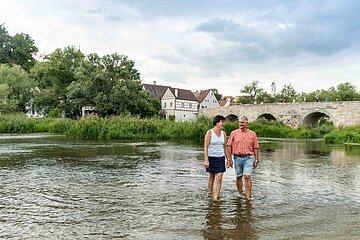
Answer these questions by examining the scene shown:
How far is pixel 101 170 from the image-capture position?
1213cm

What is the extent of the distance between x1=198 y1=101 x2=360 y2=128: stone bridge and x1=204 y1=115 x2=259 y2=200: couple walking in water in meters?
47.1

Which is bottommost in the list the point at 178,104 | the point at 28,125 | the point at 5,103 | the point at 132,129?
the point at 132,129

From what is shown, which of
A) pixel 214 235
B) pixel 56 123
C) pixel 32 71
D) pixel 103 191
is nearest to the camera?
pixel 214 235

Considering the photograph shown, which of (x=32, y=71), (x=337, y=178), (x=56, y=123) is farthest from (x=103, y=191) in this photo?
(x=32, y=71)

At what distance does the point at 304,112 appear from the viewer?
57.1 metres

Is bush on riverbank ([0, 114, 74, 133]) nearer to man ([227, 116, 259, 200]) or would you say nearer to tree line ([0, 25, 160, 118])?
tree line ([0, 25, 160, 118])

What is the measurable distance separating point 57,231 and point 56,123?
35.6m

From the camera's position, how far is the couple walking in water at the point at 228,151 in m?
7.66

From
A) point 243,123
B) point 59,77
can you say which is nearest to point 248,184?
point 243,123

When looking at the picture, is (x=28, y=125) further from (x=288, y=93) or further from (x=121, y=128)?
(x=288, y=93)

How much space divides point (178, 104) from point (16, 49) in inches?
1379

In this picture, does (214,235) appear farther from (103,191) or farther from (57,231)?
(103,191)

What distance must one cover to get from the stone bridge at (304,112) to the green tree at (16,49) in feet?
139

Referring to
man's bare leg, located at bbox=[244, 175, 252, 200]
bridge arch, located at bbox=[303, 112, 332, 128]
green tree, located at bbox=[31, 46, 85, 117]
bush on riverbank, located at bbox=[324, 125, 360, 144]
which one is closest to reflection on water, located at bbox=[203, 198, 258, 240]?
man's bare leg, located at bbox=[244, 175, 252, 200]
